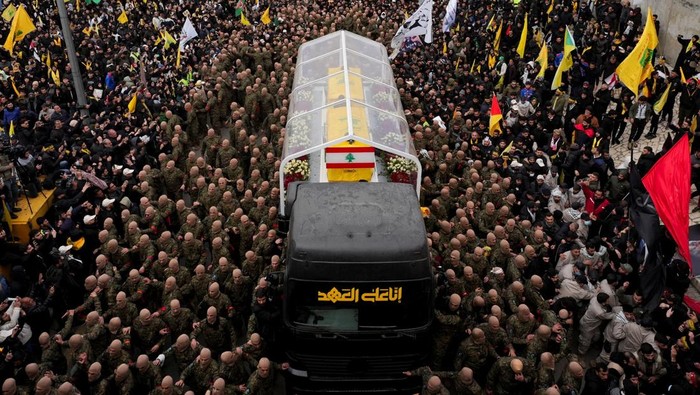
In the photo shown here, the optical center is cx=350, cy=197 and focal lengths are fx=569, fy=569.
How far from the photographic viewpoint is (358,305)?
6.41 metres

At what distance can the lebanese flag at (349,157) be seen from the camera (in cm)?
956

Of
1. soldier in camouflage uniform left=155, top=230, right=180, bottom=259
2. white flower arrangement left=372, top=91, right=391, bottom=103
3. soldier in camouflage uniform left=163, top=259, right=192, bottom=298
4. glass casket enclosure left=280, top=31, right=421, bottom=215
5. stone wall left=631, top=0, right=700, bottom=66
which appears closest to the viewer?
soldier in camouflage uniform left=163, top=259, right=192, bottom=298

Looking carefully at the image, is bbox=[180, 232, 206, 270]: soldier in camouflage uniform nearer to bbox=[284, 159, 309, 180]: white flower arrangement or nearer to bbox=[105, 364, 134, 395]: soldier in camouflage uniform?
bbox=[284, 159, 309, 180]: white flower arrangement

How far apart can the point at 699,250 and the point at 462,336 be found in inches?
176

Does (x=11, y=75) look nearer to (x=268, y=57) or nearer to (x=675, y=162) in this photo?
(x=268, y=57)

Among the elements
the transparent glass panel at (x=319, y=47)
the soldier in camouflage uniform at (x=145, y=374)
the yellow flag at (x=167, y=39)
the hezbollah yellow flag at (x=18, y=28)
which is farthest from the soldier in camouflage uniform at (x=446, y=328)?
the yellow flag at (x=167, y=39)

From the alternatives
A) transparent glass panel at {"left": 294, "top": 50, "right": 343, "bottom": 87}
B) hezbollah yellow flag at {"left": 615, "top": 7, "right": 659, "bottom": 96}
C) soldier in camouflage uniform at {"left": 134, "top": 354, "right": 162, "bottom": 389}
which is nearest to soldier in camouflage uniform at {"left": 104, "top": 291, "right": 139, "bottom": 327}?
soldier in camouflage uniform at {"left": 134, "top": 354, "right": 162, "bottom": 389}

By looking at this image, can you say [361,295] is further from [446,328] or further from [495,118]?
[495,118]

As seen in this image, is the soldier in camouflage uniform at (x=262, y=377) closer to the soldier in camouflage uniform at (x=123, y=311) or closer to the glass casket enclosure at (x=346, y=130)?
the soldier in camouflage uniform at (x=123, y=311)

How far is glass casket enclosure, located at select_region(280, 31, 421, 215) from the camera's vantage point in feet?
31.7

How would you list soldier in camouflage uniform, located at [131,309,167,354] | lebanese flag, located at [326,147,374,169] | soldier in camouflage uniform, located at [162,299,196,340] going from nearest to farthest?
1. soldier in camouflage uniform, located at [131,309,167,354]
2. soldier in camouflage uniform, located at [162,299,196,340]
3. lebanese flag, located at [326,147,374,169]

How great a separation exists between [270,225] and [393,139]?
8.80 ft

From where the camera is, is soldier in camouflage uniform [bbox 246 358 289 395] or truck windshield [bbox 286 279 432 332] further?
soldier in camouflage uniform [bbox 246 358 289 395]

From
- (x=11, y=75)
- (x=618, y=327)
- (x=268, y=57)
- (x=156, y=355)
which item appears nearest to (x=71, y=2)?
(x=11, y=75)
